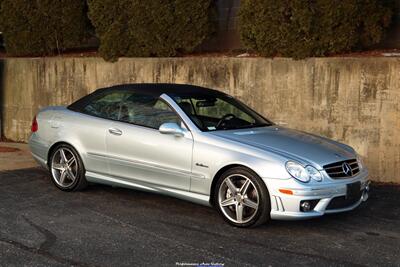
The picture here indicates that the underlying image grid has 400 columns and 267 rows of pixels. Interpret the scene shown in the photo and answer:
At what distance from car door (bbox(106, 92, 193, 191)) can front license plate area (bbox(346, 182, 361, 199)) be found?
1605 millimetres

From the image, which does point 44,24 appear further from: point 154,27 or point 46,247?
point 46,247

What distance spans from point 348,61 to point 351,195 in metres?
3.26

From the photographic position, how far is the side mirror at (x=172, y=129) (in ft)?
19.5

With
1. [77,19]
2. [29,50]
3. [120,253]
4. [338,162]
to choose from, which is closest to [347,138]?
[338,162]

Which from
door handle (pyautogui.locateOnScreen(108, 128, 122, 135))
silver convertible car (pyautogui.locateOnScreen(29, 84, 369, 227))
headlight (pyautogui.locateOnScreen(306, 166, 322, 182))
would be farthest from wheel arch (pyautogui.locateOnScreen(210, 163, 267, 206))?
door handle (pyautogui.locateOnScreen(108, 128, 122, 135))

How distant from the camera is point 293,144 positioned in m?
5.82

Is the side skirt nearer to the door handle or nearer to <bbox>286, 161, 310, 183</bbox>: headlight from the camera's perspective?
the door handle

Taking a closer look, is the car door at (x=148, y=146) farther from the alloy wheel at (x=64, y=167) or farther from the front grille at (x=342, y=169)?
the front grille at (x=342, y=169)

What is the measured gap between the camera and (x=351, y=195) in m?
5.64

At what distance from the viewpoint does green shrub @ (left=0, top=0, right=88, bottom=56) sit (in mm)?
11938

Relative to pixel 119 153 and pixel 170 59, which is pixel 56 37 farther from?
pixel 119 153

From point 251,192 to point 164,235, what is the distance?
94cm

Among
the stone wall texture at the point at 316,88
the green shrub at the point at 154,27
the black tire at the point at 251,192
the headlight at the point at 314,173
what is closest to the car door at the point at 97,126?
the black tire at the point at 251,192

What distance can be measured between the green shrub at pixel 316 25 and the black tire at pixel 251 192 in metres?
3.76
